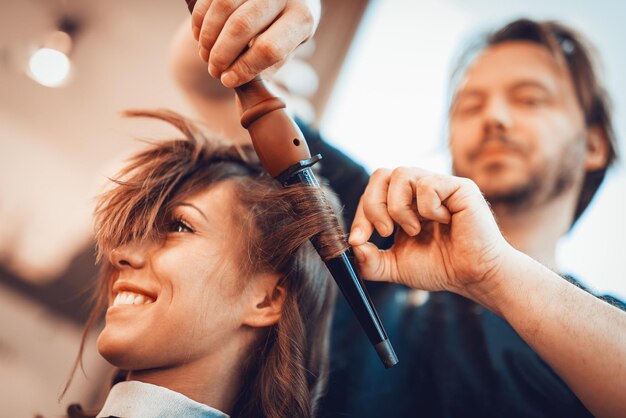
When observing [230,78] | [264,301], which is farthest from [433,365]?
[230,78]

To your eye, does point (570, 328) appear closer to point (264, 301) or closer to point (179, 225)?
point (264, 301)

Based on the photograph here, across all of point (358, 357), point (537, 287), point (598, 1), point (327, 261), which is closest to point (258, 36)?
point (327, 261)

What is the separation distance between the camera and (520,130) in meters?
1.23

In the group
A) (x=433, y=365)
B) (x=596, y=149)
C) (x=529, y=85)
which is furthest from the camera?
(x=596, y=149)

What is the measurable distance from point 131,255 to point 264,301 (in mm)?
261

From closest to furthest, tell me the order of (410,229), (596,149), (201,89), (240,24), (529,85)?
(240,24)
(410,229)
(201,89)
(529,85)
(596,149)

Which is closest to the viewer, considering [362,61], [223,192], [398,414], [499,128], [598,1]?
[223,192]

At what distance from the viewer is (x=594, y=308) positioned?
615mm

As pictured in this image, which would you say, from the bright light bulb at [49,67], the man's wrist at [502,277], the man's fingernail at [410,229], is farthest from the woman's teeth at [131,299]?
the bright light bulb at [49,67]

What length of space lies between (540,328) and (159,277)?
2.00 feet

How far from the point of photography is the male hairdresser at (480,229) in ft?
1.98

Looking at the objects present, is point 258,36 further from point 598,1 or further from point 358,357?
point 598,1

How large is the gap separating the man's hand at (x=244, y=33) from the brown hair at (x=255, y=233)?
0.70 feet

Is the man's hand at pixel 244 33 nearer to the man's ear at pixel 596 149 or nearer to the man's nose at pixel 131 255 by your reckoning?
the man's nose at pixel 131 255
